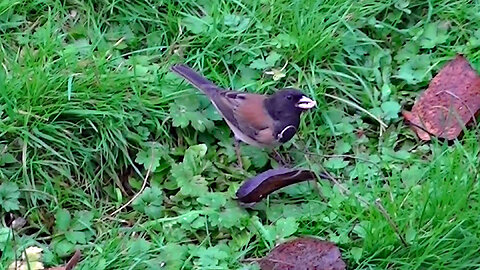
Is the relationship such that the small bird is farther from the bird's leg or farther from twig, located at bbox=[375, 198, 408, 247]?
twig, located at bbox=[375, 198, 408, 247]

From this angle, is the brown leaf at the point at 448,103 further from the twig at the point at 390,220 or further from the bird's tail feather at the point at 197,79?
the bird's tail feather at the point at 197,79

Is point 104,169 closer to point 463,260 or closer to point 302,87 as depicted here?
point 302,87

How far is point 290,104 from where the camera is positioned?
12.8ft

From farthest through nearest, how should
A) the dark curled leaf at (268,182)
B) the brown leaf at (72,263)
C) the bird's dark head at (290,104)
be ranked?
1. the bird's dark head at (290,104)
2. the dark curled leaf at (268,182)
3. the brown leaf at (72,263)

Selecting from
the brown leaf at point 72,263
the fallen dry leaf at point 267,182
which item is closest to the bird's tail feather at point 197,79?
the fallen dry leaf at point 267,182

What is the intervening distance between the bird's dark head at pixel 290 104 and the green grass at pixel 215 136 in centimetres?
17

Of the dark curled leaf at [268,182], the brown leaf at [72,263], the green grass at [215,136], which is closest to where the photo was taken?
the brown leaf at [72,263]

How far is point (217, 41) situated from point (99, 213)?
98cm

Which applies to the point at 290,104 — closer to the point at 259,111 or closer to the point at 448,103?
the point at 259,111

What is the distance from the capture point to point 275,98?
3941mm

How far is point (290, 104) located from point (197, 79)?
1.34ft

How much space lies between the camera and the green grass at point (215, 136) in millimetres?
3508

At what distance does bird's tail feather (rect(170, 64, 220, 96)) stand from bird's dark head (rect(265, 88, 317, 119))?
269 millimetres

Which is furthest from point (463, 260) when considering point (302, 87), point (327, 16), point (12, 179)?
point (12, 179)
